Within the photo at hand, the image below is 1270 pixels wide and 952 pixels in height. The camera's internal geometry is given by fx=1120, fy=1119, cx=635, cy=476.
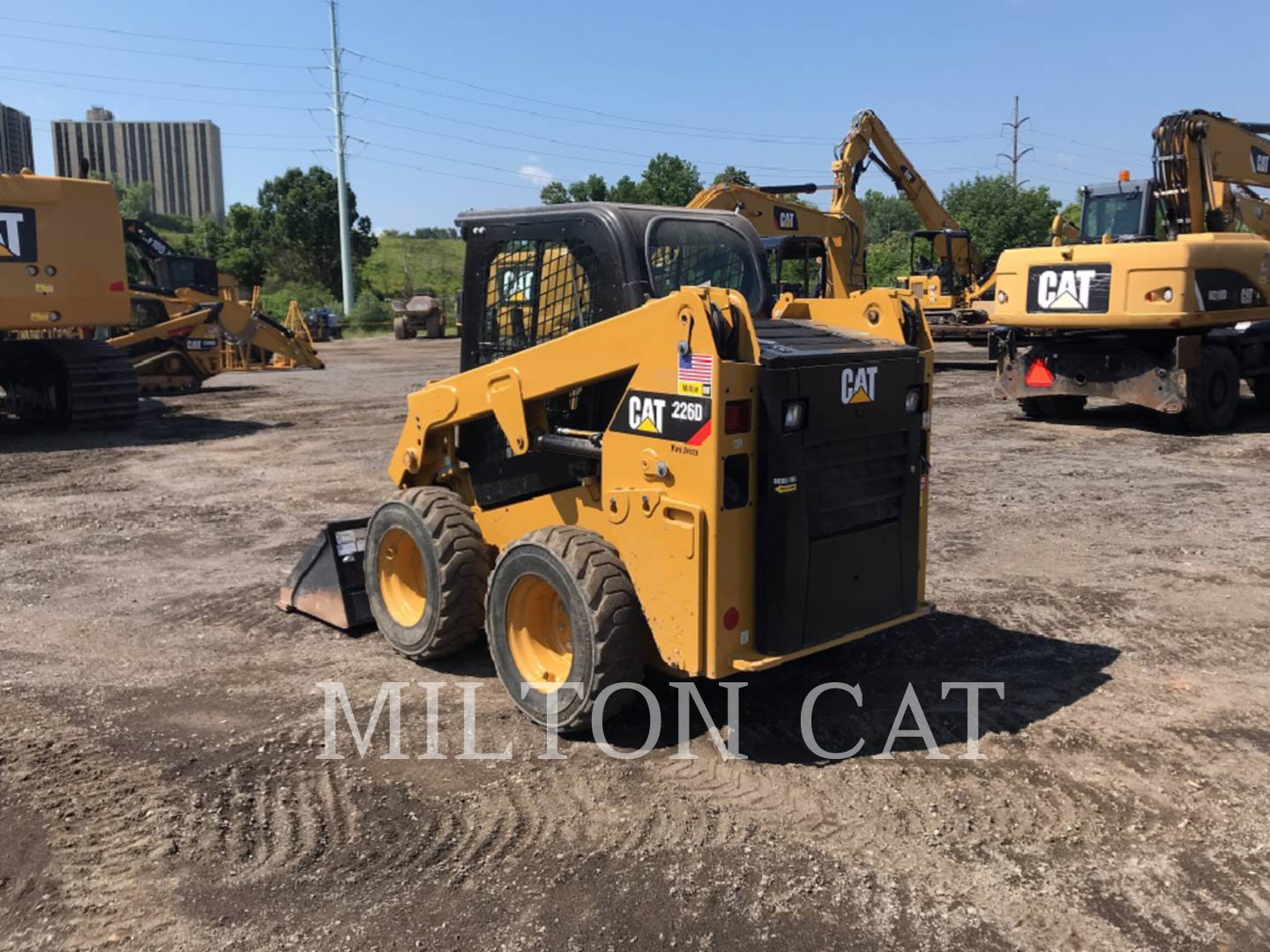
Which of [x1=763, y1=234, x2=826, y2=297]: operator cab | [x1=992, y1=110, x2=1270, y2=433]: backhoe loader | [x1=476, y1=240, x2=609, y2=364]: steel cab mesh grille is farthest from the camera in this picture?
[x1=763, y1=234, x2=826, y2=297]: operator cab

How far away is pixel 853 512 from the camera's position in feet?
14.3

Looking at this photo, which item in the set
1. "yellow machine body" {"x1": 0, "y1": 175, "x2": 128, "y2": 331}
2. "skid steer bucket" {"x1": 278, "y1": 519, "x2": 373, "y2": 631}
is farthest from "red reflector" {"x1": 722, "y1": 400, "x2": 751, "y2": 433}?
"yellow machine body" {"x1": 0, "y1": 175, "x2": 128, "y2": 331}

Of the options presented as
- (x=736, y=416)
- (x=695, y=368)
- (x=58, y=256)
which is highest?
(x=58, y=256)

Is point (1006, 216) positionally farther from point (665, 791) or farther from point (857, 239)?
point (665, 791)

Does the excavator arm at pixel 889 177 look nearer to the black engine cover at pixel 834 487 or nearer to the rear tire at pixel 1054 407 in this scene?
the rear tire at pixel 1054 407

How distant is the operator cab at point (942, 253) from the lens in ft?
77.4

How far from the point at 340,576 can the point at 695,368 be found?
107 inches

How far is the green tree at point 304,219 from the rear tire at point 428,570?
51.1m

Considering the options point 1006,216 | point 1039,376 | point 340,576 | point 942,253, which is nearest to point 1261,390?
point 1039,376

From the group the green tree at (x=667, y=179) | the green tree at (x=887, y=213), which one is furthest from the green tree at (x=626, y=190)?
the green tree at (x=887, y=213)

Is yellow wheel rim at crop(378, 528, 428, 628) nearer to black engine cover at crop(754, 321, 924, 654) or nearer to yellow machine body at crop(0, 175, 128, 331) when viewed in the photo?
black engine cover at crop(754, 321, 924, 654)

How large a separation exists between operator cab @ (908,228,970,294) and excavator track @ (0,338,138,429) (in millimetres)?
16028

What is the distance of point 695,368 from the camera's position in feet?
12.9

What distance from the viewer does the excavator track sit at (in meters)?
13.7
